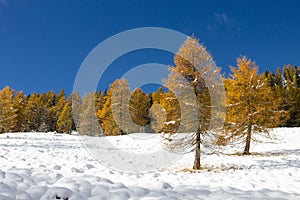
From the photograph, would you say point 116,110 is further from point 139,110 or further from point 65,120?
point 65,120

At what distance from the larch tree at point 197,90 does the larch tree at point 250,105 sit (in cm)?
602

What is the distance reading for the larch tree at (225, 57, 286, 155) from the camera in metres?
18.5

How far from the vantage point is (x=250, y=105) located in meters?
18.9

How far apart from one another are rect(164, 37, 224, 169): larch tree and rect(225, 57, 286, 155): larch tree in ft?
19.7

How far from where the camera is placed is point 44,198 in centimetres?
478

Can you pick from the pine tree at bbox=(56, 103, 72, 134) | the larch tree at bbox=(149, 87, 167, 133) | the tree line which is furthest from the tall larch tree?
the pine tree at bbox=(56, 103, 72, 134)

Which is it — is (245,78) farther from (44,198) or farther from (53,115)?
(53,115)

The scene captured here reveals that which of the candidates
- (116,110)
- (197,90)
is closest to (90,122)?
(116,110)

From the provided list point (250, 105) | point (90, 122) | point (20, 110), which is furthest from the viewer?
point (20, 110)

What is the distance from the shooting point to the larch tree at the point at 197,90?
41.8ft

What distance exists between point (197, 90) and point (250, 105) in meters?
8.04

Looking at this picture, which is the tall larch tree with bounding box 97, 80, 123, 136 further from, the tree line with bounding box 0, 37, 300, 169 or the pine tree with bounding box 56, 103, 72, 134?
the pine tree with bounding box 56, 103, 72, 134

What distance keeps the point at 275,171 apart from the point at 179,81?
6.42 m

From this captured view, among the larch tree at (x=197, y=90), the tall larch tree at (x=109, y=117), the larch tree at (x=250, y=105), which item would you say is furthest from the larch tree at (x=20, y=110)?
the larch tree at (x=197, y=90)
